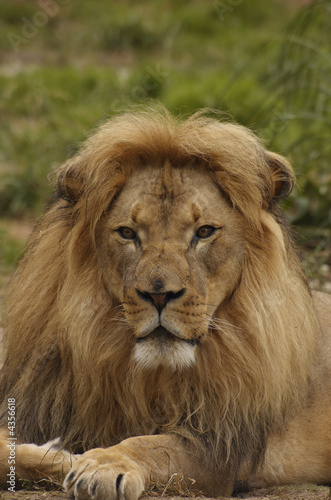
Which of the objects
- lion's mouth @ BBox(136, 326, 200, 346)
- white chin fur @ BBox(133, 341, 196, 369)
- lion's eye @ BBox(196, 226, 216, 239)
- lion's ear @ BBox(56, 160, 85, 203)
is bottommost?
white chin fur @ BBox(133, 341, 196, 369)

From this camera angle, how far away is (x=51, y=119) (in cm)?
974

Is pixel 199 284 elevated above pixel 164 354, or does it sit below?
above

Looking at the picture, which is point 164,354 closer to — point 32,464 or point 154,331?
point 154,331

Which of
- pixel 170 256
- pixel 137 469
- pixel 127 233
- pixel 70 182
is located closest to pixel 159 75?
pixel 70 182

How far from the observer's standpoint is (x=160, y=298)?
116 inches

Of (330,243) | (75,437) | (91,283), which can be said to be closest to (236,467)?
(75,437)

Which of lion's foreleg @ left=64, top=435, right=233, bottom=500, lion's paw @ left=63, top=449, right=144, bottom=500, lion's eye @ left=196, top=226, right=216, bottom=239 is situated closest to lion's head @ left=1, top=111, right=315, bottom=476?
lion's eye @ left=196, top=226, right=216, bottom=239

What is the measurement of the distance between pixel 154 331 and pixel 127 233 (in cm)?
44

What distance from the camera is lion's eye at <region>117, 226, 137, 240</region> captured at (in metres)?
3.23

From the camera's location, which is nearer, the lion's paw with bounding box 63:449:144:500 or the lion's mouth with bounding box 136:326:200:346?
the lion's paw with bounding box 63:449:144:500

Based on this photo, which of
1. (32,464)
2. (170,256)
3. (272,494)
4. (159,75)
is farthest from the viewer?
(159,75)

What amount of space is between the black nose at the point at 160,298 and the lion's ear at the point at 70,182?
0.65m

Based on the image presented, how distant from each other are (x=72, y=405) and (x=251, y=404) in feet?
2.42

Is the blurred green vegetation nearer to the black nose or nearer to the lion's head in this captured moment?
the lion's head
